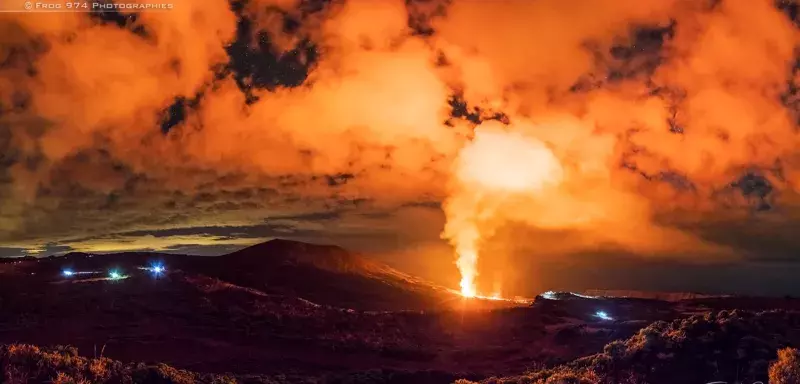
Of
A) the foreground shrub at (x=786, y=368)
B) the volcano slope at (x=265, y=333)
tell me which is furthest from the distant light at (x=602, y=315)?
the foreground shrub at (x=786, y=368)

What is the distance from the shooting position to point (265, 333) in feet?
128

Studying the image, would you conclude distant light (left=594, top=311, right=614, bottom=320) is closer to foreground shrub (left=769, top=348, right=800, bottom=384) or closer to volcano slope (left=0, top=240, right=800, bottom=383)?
volcano slope (left=0, top=240, right=800, bottom=383)

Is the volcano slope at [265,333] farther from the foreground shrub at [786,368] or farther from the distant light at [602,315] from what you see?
the foreground shrub at [786,368]

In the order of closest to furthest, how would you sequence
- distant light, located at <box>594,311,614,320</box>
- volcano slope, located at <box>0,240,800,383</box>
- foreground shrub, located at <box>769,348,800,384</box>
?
foreground shrub, located at <box>769,348,800,384</box>
volcano slope, located at <box>0,240,800,383</box>
distant light, located at <box>594,311,614,320</box>

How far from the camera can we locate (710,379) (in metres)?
16.6

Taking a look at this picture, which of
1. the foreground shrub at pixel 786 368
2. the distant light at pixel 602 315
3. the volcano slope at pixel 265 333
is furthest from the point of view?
the distant light at pixel 602 315

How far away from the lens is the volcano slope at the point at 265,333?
91.9 ft

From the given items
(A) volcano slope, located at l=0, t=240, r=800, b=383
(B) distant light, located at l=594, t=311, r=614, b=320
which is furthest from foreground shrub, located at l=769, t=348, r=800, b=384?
(B) distant light, located at l=594, t=311, r=614, b=320

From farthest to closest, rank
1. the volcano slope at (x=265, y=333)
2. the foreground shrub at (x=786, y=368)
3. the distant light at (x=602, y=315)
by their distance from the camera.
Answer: the distant light at (x=602, y=315)
the volcano slope at (x=265, y=333)
the foreground shrub at (x=786, y=368)

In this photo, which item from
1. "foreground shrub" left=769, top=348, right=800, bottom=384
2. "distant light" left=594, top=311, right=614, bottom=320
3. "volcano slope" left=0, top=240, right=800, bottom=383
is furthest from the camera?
"distant light" left=594, top=311, right=614, bottom=320

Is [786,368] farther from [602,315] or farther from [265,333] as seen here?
[602,315]

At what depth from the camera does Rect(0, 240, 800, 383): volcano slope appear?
2800cm

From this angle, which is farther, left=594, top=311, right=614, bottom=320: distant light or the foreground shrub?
left=594, top=311, right=614, bottom=320: distant light

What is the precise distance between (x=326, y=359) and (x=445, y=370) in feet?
22.8
